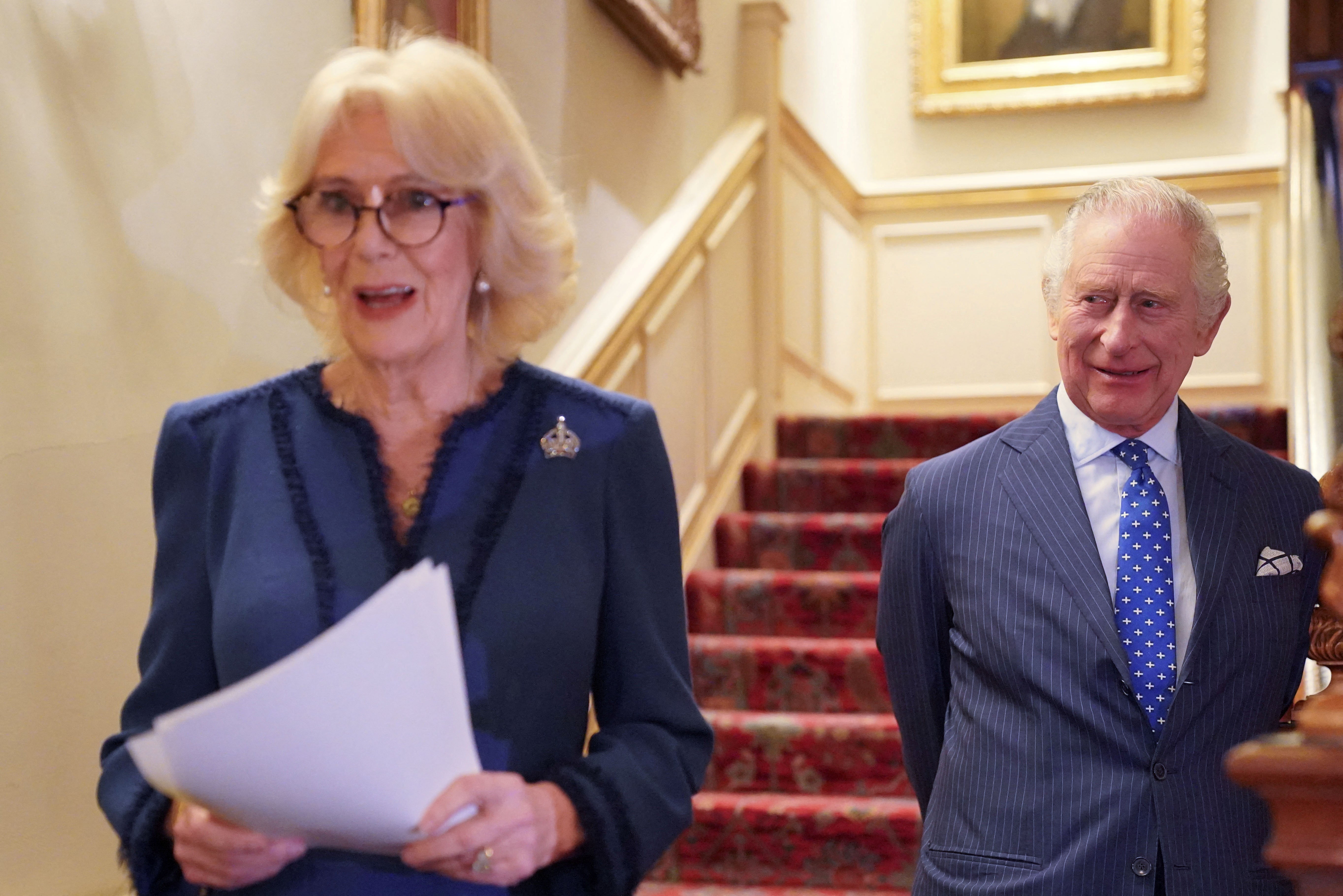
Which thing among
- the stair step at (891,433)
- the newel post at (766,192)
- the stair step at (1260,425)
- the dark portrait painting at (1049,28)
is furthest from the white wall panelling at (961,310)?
the newel post at (766,192)

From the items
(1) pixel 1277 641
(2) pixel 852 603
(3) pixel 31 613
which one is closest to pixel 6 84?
(3) pixel 31 613

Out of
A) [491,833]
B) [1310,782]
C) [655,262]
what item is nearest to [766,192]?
[655,262]

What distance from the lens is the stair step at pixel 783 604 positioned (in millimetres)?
3934

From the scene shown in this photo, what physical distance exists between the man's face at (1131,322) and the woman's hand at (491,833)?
36.5 inches

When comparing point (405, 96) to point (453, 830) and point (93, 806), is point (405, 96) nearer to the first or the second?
point (453, 830)

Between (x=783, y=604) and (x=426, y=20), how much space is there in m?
2.01

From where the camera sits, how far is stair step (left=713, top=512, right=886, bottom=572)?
14.1 feet

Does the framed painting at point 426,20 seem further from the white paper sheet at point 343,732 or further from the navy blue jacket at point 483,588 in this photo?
the white paper sheet at point 343,732

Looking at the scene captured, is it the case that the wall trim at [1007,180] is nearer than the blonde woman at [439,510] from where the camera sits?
No

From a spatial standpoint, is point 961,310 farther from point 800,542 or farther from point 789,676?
point 789,676

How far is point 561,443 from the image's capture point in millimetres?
1372

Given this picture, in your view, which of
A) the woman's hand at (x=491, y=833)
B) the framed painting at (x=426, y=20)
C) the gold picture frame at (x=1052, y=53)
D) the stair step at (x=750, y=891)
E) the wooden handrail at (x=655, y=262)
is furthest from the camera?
the gold picture frame at (x=1052, y=53)

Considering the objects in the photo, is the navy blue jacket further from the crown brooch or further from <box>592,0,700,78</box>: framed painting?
<box>592,0,700,78</box>: framed painting

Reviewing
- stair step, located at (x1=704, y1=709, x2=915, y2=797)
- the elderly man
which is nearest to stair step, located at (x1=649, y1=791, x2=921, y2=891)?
stair step, located at (x1=704, y1=709, x2=915, y2=797)
